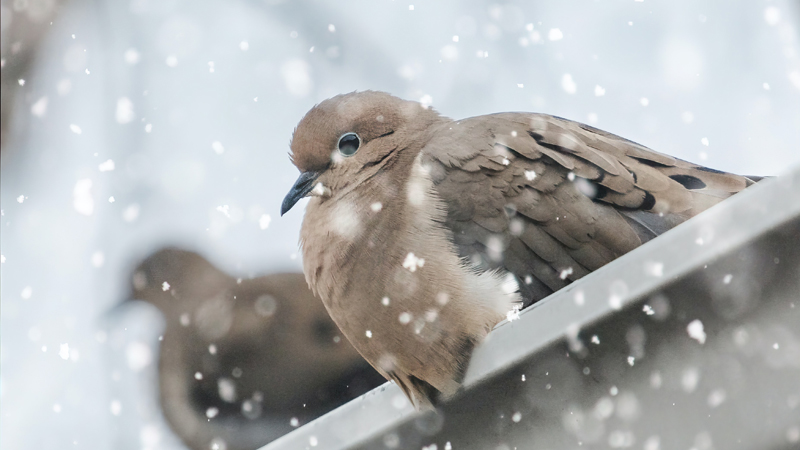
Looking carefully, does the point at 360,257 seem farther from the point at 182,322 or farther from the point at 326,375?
the point at 182,322

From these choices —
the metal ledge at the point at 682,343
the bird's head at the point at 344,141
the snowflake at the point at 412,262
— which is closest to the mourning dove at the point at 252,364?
the bird's head at the point at 344,141

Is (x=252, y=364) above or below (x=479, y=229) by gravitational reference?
below

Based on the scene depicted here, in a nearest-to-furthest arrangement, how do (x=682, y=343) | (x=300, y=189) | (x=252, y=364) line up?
1. (x=682, y=343)
2. (x=300, y=189)
3. (x=252, y=364)

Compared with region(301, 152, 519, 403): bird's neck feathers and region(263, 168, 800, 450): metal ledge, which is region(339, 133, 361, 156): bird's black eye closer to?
region(301, 152, 519, 403): bird's neck feathers

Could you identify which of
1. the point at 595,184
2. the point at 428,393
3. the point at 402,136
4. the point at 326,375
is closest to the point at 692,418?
the point at 428,393

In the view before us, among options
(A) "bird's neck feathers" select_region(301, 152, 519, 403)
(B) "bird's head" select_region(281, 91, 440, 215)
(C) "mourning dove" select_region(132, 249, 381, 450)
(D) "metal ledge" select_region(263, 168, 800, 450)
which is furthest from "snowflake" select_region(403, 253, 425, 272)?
(C) "mourning dove" select_region(132, 249, 381, 450)

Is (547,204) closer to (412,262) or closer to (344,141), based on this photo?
(412,262)

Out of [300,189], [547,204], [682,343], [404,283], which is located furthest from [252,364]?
[682,343]
